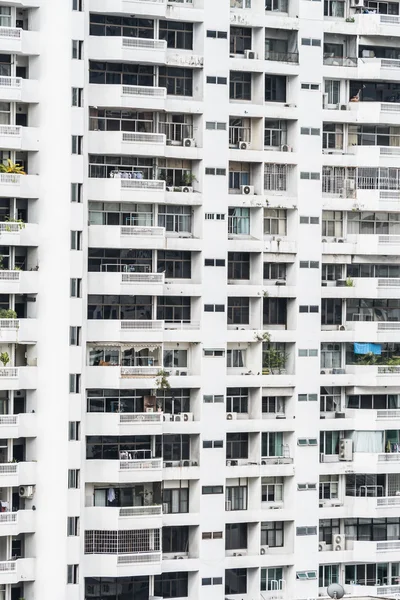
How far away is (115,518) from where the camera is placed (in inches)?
2158

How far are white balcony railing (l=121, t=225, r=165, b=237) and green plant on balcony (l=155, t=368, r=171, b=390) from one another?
4.33m

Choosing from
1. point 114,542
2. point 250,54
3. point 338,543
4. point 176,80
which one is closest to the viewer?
point 114,542

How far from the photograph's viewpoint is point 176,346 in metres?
56.4

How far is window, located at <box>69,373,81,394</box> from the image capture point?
177ft

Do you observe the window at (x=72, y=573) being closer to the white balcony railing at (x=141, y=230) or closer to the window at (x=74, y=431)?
the window at (x=74, y=431)

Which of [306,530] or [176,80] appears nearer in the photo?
[176,80]

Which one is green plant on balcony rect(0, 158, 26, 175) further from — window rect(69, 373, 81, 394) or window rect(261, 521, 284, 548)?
window rect(261, 521, 284, 548)

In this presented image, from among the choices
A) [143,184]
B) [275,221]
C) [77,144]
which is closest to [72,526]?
[143,184]

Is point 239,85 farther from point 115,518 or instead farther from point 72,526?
point 72,526

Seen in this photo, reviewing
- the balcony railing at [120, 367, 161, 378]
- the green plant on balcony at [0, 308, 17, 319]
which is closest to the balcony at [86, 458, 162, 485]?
the balcony railing at [120, 367, 161, 378]

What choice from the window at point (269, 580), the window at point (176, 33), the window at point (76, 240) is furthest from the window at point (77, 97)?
the window at point (269, 580)

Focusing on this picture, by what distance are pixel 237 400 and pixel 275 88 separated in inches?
399

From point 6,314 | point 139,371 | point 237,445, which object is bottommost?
point 237,445

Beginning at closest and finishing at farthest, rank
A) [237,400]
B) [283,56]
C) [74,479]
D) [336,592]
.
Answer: [336,592], [74,479], [237,400], [283,56]
